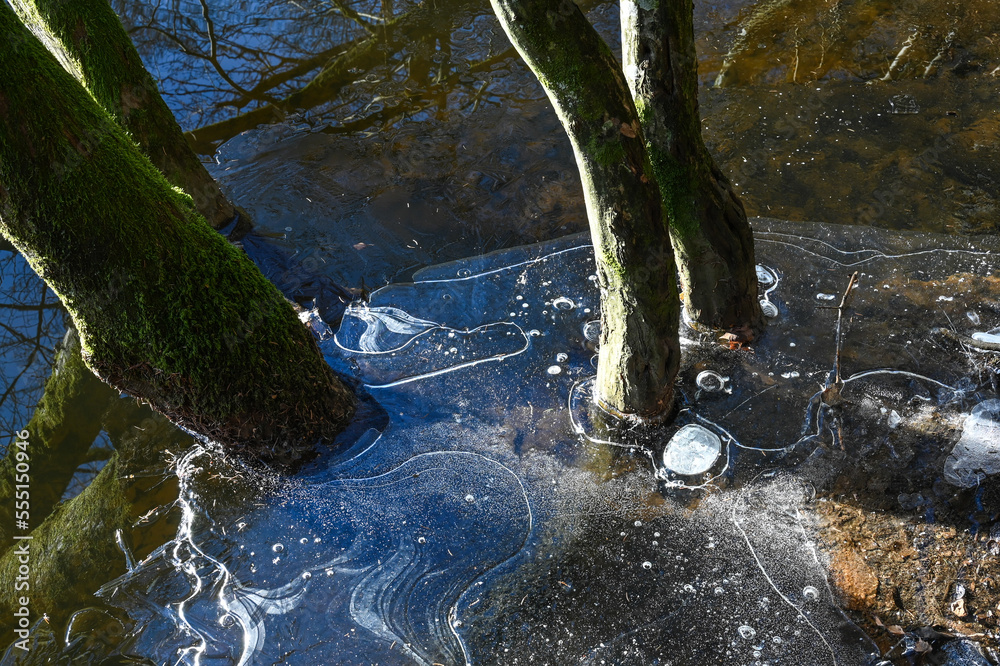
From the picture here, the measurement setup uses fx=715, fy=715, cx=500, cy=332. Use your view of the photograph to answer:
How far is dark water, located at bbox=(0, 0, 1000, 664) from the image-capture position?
10.2 feet

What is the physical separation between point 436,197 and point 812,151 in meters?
2.85

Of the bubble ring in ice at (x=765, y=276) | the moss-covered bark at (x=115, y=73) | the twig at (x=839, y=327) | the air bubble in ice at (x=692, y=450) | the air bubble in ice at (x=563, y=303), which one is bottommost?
the air bubble in ice at (x=692, y=450)

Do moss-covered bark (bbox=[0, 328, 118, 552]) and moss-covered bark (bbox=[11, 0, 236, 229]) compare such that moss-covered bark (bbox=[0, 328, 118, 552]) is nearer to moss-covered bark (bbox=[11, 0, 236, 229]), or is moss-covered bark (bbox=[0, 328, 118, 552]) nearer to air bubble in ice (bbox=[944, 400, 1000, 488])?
moss-covered bark (bbox=[11, 0, 236, 229])

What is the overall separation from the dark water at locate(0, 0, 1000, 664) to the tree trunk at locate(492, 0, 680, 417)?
1.33 feet

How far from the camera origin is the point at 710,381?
3918mm

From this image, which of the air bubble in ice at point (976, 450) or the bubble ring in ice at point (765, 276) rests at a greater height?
the bubble ring in ice at point (765, 276)

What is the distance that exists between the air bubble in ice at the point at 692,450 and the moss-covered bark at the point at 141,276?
1858 millimetres

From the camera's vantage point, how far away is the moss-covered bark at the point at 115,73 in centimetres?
425

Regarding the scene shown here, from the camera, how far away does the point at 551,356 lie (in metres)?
4.16

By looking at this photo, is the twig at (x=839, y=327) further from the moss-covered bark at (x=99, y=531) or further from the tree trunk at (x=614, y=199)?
the moss-covered bark at (x=99, y=531)

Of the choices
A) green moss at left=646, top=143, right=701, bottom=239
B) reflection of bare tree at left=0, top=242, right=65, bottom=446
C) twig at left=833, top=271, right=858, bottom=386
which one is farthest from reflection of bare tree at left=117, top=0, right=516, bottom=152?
twig at left=833, top=271, right=858, bottom=386

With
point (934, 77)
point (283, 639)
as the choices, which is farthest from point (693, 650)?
point (934, 77)

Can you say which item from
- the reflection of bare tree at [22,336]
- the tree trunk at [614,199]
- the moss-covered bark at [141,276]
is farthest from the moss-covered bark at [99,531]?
the tree trunk at [614,199]

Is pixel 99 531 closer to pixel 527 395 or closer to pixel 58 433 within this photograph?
pixel 58 433
